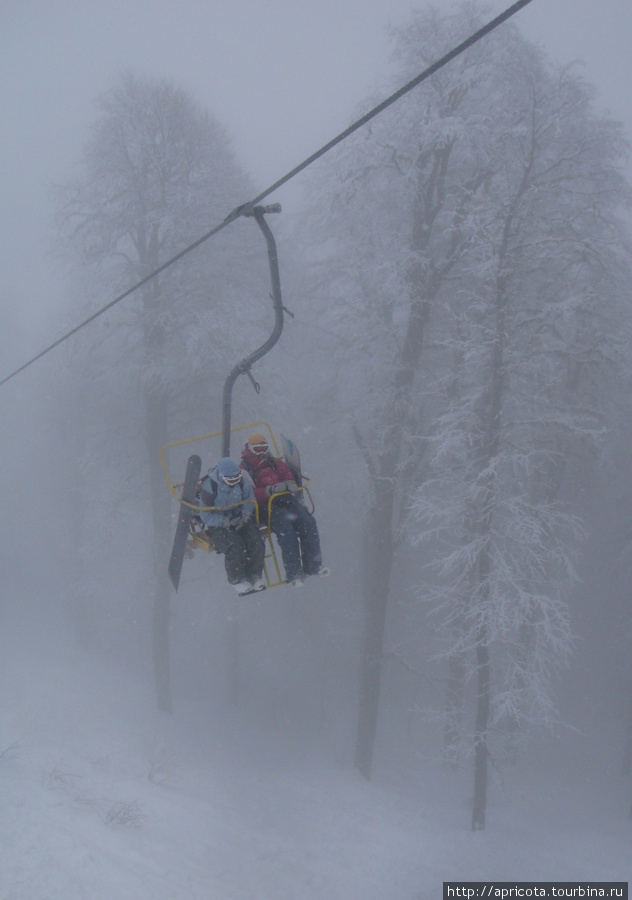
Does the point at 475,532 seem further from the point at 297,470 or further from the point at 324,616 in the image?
the point at 324,616

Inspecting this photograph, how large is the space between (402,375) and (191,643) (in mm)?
16383

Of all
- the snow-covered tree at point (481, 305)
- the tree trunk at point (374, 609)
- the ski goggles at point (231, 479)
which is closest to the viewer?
the ski goggles at point (231, 479)

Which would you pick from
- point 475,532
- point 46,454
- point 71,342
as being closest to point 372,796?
point 475,532

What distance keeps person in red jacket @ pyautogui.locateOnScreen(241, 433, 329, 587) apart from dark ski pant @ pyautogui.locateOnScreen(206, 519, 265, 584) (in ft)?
0.81

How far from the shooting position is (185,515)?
5723mm

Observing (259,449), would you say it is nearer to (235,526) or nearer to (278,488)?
(278,488)

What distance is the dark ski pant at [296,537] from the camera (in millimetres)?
5711

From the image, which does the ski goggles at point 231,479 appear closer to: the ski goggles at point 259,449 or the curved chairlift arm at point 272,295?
the curved chairlift arm at point 272,295

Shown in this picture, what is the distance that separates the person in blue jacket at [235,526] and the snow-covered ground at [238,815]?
4.42m

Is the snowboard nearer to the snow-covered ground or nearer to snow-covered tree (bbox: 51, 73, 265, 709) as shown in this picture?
the snow-covered ground

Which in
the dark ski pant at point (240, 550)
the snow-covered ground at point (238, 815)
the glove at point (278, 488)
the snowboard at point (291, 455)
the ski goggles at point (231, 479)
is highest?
the snowboard at point (291, 455)

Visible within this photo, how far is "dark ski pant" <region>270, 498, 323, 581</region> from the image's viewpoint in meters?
5.71

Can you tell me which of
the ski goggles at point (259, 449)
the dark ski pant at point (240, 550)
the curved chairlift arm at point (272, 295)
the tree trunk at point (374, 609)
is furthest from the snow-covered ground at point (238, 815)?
the curved chairlift arm at point (272, 295)

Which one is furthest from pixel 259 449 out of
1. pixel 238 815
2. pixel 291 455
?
pixel 238 815
